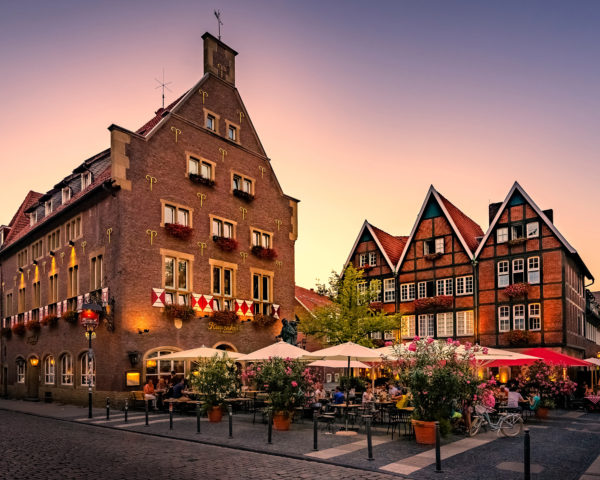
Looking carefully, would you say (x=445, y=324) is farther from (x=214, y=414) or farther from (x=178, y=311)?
(x=214, y=414)

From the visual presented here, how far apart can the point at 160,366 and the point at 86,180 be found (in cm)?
1054

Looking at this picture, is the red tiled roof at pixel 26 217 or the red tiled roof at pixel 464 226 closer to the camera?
the red tiled roof at pixel 26 217

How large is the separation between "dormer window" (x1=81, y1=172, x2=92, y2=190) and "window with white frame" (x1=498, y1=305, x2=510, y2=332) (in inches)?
970

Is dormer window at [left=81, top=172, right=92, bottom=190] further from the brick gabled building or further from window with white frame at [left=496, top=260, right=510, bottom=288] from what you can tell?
window with white frame at [left=496, top=260, right=510, bottom=288]

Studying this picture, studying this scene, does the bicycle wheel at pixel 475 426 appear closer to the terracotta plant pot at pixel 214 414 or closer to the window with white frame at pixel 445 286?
the terracotta plant pot at pixel 214 414

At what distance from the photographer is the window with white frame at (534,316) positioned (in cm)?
3225

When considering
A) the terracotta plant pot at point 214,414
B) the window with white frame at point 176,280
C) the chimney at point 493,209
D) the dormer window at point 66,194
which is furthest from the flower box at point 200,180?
the chimney at point 493,209

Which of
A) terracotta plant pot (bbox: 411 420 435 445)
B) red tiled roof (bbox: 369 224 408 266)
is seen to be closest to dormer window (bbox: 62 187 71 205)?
red tiled roof (bbox: 369 224 408 266)

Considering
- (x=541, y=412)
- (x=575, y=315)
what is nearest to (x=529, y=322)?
(x=575, y=315)

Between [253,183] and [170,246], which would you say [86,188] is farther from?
[253,183]

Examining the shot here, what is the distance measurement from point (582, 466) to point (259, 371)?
9.12 metres

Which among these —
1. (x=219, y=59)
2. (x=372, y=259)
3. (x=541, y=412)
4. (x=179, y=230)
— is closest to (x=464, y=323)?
(x=372, y=259)

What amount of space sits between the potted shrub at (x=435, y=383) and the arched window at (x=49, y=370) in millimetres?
21560

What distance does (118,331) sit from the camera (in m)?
23.6
